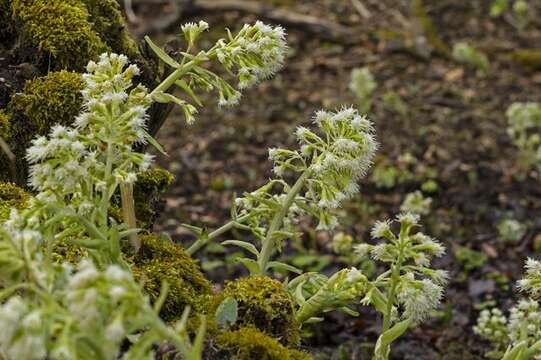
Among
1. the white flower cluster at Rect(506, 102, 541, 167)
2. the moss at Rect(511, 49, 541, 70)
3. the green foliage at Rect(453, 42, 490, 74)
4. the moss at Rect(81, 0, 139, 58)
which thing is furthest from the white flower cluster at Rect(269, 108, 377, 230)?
the moss at Rect(511, 49, 541, 70)

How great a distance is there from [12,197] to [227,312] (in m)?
1.08

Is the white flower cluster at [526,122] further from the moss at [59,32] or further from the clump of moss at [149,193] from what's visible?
the moss at [59,32]

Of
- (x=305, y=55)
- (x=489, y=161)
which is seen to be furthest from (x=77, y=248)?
(x=305, y=55)

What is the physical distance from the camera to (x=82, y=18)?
374 centimetres

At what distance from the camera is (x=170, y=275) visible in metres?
3.07

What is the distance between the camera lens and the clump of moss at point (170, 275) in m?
2.97

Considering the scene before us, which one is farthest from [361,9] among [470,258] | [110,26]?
[110,26]

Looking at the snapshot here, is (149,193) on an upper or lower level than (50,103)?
lower

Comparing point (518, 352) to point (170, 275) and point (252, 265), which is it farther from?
point (170, 275)

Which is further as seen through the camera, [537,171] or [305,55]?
[305,55]

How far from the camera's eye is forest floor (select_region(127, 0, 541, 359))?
17.3 feet

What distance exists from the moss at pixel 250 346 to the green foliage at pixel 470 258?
126 inches

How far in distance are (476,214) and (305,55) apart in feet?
12.0

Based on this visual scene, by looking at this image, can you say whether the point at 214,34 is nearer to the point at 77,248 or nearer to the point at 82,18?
the point at 82,18
